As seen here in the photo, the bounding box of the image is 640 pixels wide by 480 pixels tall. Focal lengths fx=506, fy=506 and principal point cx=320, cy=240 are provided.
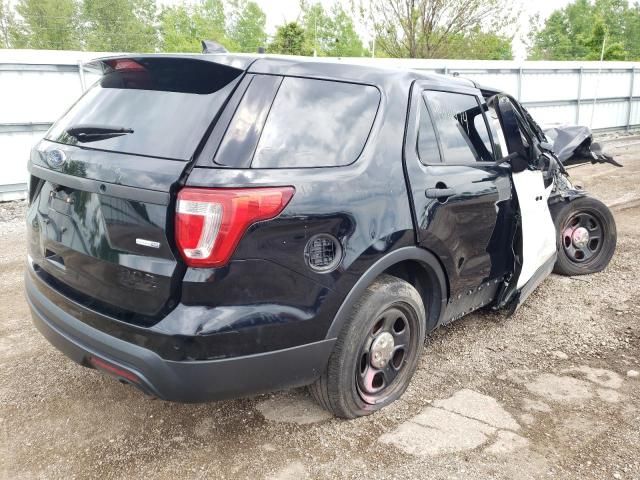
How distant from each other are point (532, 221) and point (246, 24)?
1917 inches

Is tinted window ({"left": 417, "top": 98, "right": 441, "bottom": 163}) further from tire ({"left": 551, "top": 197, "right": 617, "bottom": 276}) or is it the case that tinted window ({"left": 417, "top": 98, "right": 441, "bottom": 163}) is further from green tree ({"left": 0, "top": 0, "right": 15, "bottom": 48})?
green tree ({"left": 0, "top": 0, "right": 15, "bottom": 48})

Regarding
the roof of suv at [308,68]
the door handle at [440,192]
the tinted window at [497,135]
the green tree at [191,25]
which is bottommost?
the door handle at [440,192]

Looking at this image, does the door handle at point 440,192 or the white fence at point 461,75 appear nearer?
the door handle at point 440,192

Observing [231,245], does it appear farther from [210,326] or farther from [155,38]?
[155,38]

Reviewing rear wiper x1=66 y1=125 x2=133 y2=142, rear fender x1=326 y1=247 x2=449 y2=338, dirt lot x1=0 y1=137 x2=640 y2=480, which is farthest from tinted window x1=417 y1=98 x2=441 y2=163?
rear wiper x1=66 y1=125 x2=133 y2=142

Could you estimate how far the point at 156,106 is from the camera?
224 centimetres

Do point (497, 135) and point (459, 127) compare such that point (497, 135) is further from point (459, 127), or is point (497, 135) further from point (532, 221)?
point (532, 221)

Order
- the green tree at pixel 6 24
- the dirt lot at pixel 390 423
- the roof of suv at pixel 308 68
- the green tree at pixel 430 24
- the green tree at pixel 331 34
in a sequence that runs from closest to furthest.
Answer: the roof of suv at pixel 308 68
the dirt lot at pixel 390 423
the green tree at pixel 430 24
the green tree at pixel 331 34
the green tree at pixel 6 24

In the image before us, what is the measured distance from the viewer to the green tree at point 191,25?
139 ft

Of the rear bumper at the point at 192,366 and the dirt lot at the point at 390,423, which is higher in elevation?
the rear bumper at the point at 192,366

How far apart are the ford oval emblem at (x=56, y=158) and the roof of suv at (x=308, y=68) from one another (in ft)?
1.77

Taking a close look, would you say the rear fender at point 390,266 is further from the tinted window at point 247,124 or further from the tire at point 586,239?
the tire at point 586,239

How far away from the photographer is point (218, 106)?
6.85 feet

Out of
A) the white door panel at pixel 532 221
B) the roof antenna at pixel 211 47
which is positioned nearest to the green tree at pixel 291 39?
the white door panel at pixel 532 221
